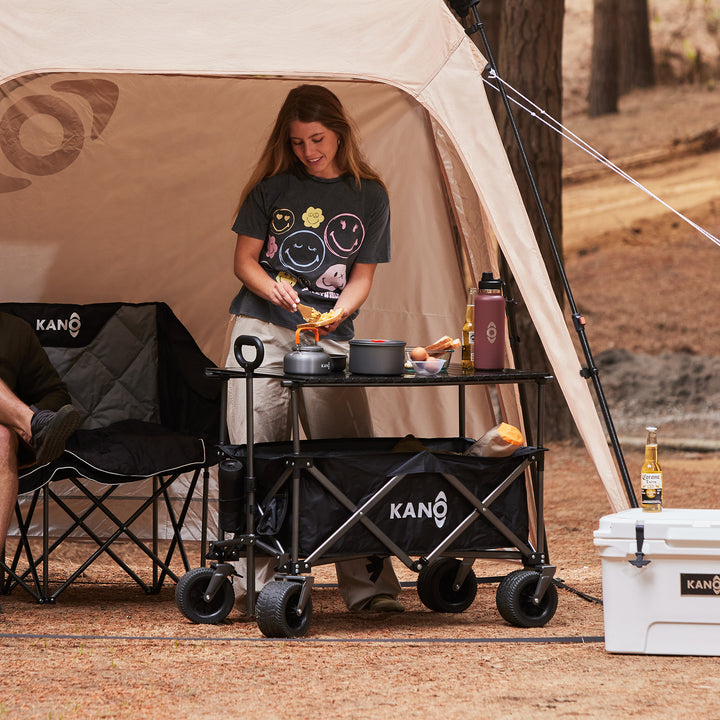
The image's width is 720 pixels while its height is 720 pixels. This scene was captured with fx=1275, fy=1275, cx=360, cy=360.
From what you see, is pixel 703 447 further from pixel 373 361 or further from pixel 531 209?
pixel 373 361

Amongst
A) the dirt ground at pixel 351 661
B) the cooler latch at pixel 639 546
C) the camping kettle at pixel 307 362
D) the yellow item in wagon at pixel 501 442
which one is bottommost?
the dirt ground at pixel 351 661

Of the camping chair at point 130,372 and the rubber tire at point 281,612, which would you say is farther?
the camping chair at point 130,372

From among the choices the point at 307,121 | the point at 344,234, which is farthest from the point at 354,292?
the point at 307,121

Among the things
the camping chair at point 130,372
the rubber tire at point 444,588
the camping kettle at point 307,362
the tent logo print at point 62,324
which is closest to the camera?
the camping kettle at point 307,362

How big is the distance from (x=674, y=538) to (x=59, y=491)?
268 cm

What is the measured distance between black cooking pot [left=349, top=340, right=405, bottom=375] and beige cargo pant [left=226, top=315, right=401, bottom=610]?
22 cm

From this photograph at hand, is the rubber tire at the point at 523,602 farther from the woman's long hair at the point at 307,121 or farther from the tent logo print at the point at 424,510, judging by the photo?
the woman's long hair at the point at 307,121

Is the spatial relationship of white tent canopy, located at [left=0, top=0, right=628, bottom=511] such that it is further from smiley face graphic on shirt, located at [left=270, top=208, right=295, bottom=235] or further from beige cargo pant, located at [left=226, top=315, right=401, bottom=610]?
smiley face graphic on shirt, located at [left=270, top=208, right=295, bottom=235]

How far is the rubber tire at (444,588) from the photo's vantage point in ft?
13.0

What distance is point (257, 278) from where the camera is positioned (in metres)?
3.76

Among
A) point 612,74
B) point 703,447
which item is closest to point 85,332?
point 703,447

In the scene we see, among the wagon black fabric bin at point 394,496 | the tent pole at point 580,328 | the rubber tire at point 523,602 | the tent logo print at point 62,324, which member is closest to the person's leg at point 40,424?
the wagon black fabric bin at point 394,496

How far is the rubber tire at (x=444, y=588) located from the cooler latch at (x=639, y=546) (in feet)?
3.03

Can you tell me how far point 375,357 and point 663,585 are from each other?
0.98m
